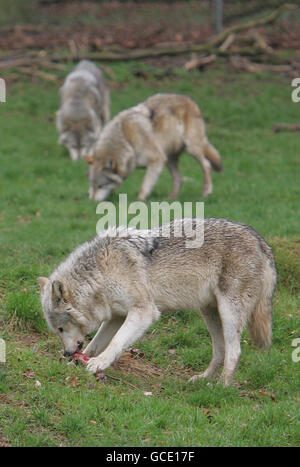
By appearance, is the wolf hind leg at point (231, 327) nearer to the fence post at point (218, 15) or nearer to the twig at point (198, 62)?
the twig at point (198, 62)

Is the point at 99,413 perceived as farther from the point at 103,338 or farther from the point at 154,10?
the point at 154,10

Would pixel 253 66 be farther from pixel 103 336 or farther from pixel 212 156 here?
pixel 103 336

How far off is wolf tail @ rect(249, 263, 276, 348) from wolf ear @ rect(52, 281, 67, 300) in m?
1.70

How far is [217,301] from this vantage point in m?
6.14

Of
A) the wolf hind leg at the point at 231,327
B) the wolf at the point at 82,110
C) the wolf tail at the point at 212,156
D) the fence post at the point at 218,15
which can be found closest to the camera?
the wolf hind leg at the point at 231,327

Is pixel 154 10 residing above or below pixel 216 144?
above

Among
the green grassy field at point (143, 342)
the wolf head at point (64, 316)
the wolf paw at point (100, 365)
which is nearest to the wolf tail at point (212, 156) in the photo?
the green grassy field at point (143, 342)

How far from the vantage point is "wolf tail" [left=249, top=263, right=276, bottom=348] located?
245 inches

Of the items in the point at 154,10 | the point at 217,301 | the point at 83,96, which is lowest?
the point at 217,301

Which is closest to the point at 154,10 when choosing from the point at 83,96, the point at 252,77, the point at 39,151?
the point at 252,77

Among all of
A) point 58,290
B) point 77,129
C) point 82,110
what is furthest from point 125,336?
point 82,110

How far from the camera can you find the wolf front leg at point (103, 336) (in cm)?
624

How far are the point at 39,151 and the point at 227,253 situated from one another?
929cm

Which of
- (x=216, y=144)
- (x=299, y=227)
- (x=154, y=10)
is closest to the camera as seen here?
(x=299, y=227)
